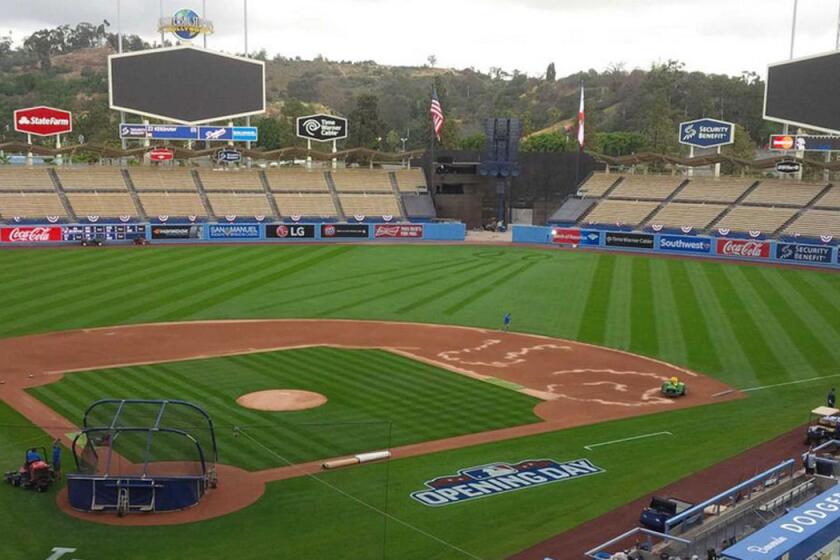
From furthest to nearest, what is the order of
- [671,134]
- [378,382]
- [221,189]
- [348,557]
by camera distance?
[671,134]
[221,189]
[378,382]
[348,557]

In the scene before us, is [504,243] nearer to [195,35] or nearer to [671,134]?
[195,35]

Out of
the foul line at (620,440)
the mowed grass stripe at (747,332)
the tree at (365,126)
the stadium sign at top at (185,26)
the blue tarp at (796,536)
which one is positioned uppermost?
the stadium sign at top at (185,26)

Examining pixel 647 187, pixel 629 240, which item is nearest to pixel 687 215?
pixel 629 240

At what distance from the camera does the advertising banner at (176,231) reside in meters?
74.8

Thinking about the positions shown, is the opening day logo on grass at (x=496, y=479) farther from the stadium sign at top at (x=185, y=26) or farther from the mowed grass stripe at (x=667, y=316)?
the stadium sign at top at (x=185, y=26)

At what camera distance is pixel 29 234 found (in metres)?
69.8

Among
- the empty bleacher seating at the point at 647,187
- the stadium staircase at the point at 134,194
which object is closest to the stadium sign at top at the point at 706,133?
the empty bleacher seating at the point at 647,187

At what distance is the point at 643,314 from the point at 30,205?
56.1 m

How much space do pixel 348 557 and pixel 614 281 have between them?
43569 millimetres

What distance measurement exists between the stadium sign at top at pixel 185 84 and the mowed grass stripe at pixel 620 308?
4227 centimetres

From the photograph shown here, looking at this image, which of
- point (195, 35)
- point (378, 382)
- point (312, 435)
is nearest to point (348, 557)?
point (312, 435)

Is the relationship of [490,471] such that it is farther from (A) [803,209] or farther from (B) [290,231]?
(A) [803,209]

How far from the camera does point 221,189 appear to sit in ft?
278

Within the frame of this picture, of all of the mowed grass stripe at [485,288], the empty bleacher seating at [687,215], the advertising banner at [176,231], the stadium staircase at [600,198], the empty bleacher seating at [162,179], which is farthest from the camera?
the stadium staircase at [600,198]
